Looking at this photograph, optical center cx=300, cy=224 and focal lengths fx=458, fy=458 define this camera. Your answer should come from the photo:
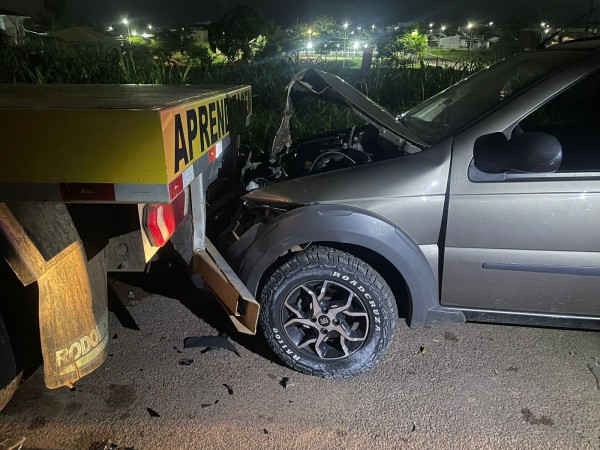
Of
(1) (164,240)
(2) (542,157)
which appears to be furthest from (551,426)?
(1) (164,240)

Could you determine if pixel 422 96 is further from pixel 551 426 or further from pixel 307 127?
pixel 551 426

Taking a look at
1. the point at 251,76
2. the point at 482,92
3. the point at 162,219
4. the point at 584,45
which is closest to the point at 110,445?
the point at 162,219

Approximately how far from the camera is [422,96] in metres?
7.32

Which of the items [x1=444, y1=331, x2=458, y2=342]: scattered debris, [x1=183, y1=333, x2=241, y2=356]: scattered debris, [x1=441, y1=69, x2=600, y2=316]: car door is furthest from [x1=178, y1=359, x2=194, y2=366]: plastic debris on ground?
[x1=444, y1=331, x2=458, y2=342]: scattered debris

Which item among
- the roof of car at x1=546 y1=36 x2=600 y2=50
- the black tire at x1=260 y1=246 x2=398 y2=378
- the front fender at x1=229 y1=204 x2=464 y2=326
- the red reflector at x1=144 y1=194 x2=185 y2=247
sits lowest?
the black tire at x1=260 y1=246 x2=398 y2=378

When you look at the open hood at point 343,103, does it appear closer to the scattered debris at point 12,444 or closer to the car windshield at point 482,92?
the car windshield at point 482,92

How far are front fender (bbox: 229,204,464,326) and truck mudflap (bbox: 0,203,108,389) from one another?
80cm

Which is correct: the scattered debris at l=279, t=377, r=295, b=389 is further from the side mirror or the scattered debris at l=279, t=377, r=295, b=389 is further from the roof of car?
the roof of car

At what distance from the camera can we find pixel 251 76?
8203 millimetres

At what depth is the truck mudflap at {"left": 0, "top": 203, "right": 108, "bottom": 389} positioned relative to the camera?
6.11ft

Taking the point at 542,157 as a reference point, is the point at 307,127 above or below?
below

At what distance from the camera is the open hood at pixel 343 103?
2568 millimetres

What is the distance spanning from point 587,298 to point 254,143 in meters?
4.27

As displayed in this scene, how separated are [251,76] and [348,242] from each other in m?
6.47
